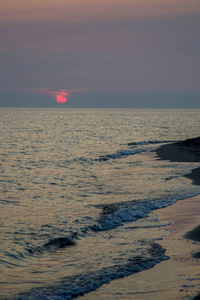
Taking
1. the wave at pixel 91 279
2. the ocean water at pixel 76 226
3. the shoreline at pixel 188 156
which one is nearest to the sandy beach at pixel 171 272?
the wave at pixel 91 279

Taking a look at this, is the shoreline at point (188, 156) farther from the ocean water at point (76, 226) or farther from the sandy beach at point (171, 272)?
the sandy beach at point (171, 272)

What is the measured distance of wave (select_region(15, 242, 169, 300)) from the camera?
23.1 ft

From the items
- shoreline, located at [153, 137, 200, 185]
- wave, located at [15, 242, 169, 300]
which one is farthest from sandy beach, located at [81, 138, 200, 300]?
shoreline, located at [153, 137, 200, 185]

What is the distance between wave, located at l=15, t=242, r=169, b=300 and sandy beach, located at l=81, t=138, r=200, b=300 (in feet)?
0.57

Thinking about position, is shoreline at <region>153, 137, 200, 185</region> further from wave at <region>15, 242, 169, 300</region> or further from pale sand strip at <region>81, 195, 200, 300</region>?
wave at <region>15, 242, 169, 300</region>

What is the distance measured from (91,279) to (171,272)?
1.81 m

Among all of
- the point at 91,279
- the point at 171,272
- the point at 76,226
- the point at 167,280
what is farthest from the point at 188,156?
the point at 91,279

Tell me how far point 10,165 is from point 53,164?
3.56m

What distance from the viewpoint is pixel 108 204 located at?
Result: 49.8 feet

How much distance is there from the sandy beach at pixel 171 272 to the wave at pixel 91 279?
174 mm

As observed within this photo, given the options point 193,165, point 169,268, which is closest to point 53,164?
point 193,165

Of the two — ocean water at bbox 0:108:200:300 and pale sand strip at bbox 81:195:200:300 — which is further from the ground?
ocean water at bbox 0:108:200:300

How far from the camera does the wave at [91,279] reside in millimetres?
7043

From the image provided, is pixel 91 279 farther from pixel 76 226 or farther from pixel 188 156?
pixel 188 156
